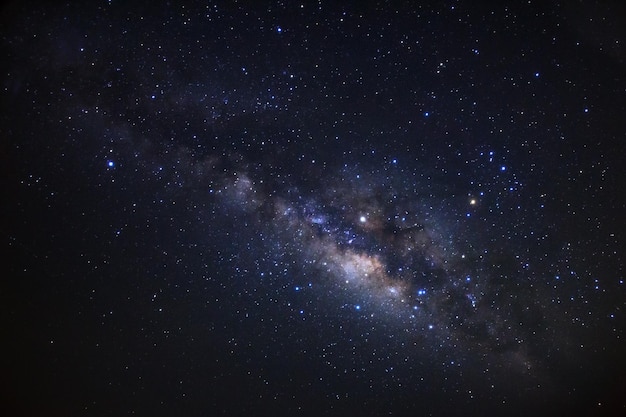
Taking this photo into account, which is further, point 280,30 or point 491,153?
point 491,153

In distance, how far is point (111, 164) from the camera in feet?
17.9

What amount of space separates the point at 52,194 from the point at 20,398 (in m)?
5.63

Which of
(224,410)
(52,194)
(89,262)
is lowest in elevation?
(224,410)

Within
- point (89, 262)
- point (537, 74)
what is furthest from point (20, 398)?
point (537, 74)

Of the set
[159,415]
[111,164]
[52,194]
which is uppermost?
[111,164]

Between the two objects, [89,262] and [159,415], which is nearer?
[89,262]

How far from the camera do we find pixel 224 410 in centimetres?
855

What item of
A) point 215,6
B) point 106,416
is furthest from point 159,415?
point 215,6

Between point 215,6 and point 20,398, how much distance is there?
9.72m

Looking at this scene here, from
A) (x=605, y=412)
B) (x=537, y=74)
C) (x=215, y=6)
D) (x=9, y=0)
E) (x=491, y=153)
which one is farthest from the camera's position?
(x=605, y=412)

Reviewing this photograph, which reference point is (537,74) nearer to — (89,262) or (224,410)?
(89,262)

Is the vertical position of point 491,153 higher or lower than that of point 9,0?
higher

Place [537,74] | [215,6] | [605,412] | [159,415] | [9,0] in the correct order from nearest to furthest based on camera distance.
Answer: [9,0] < [215,6] < [537,74] < [159,415] < [605,412]

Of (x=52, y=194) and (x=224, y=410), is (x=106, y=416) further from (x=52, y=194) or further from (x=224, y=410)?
(x=52, y=194)
